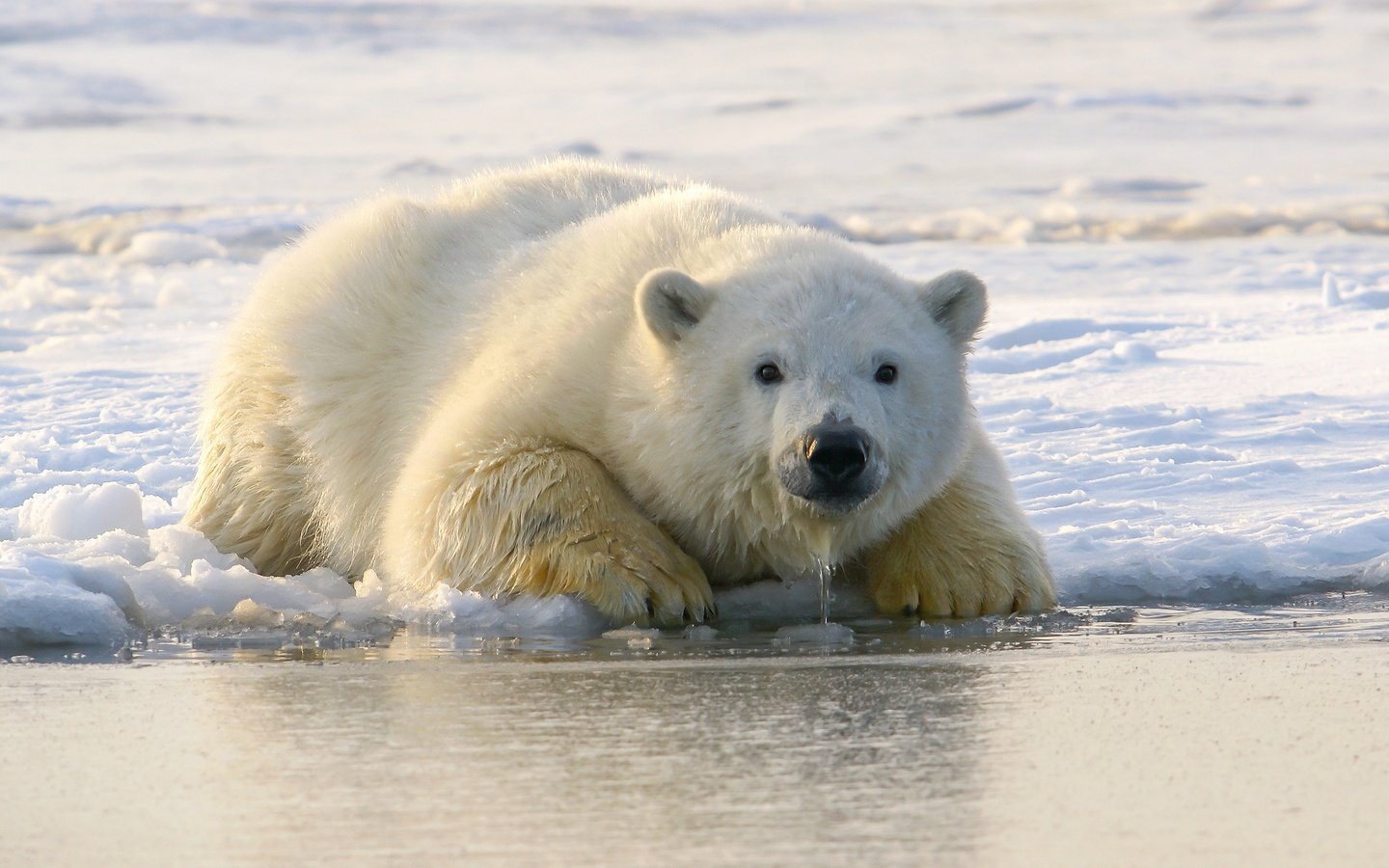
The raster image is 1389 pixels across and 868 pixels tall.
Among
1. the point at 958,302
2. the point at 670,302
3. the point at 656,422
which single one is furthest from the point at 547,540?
the point at 958,302

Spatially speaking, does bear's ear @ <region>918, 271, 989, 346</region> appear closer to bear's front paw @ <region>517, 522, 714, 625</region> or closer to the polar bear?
the polar bear

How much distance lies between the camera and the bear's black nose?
4.89 meters

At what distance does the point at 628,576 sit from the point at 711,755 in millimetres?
2179

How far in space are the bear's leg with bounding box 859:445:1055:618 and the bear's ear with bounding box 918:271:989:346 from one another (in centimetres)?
53

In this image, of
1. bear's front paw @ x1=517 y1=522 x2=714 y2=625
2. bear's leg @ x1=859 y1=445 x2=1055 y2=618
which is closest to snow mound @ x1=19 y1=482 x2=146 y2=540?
bear's front paw @ x1=517 y1=522 x2=714 y2=625

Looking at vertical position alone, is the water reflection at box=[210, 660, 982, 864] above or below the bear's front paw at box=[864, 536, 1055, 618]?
below

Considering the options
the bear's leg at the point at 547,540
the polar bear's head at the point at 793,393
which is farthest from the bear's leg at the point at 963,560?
the bear's leg at the point at 547,540

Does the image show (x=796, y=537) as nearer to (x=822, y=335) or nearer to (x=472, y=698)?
(x=822, y=335)

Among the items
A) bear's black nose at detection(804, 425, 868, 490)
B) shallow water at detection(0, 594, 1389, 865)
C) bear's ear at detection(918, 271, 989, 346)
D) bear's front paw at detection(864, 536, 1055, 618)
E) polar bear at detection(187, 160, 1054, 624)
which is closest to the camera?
shallow water at detection(0, 594, 1389, 865)

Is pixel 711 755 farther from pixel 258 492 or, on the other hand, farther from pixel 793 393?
pixel 258 492

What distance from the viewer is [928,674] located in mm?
3955

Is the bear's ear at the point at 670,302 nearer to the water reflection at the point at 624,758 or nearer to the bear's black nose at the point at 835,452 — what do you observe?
the bear's black nose at the point at 835,452

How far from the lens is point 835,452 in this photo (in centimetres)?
491

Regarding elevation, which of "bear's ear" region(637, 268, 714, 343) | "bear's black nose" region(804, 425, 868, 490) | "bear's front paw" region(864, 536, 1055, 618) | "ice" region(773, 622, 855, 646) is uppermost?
"bear's ear" region(637, 268, 714, 343)
